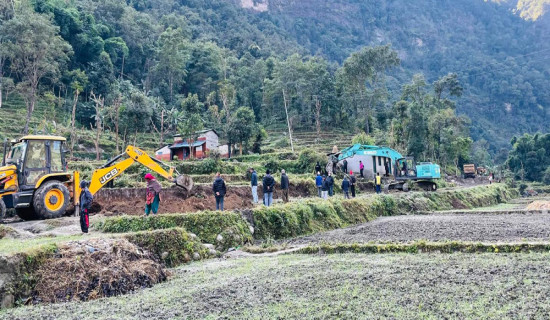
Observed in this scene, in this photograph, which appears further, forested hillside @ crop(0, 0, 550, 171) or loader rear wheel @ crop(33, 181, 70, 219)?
forested hillside @ crop(0, 0, 550, 171)

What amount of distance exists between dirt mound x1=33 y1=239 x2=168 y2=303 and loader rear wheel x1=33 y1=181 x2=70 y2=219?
7353mm

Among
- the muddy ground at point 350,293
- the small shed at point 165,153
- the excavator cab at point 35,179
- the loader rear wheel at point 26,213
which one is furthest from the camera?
the small shed at point 165,153

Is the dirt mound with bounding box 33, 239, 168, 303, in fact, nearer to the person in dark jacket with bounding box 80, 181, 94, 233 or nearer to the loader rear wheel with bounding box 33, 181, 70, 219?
the person in dark jacket with bounding box 80, 181, 94, 233

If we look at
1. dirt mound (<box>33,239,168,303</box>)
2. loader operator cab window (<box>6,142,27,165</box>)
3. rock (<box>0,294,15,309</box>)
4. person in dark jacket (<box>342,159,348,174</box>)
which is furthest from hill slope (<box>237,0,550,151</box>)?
rock (<box>0,294,15,309</box>)

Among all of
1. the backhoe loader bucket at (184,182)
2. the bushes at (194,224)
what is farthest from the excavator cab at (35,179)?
the backhoe loader bucket at (184,182)

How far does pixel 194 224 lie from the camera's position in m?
12.9

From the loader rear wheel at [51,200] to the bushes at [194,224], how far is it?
343 centimetres

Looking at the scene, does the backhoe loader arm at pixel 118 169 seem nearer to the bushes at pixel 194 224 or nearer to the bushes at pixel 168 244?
the bushes at pixel 194 224

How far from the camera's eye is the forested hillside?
50.9 meters

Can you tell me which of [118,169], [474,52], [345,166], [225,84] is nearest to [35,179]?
[118,169]

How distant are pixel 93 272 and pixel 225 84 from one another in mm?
72937

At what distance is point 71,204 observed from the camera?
17.0 metres

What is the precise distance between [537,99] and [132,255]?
157086 millimetres

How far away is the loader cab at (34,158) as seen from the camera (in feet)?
50.2
